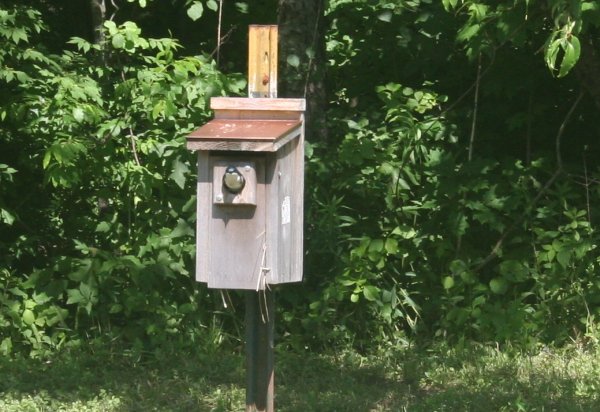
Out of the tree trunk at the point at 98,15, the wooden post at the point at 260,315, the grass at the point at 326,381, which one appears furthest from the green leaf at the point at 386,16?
the wooden post at the point at 260,315

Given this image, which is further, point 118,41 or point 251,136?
point 118,41

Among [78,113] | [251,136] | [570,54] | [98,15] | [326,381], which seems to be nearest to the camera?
[251,136]

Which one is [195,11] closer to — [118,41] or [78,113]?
[118,41]

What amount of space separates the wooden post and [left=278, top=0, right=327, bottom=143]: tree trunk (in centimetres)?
265

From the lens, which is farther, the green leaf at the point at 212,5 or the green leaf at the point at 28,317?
the green leaf at the point at 212,5

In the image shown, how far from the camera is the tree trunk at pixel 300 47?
7.23m

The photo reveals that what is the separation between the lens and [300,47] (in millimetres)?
7262

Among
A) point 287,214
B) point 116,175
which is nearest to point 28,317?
point 116,175

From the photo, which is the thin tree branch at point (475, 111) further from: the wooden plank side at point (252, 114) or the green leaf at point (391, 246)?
the wooden plank side at point (252, 114)

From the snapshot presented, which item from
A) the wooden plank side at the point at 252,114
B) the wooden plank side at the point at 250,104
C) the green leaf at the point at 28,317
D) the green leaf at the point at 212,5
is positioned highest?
the green leaf at the point at 212,5


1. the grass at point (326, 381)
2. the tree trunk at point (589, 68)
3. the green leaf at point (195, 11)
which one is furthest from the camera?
the green leaf at point (195, 11)

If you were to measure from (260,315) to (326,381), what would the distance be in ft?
6.61

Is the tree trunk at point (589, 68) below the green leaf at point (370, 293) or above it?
above

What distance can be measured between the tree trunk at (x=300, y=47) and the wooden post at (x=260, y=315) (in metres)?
→ 2.65
